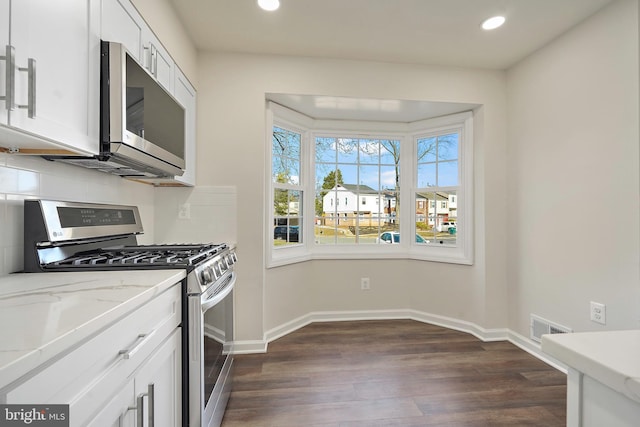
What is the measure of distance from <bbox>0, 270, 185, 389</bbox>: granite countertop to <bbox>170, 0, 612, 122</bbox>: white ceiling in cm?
189

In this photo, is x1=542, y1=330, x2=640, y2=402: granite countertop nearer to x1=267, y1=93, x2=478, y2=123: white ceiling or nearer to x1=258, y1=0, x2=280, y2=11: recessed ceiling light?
x1=258, y1=0, x2=280, y2=11: recessed ceiling light

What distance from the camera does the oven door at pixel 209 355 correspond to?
1335mm

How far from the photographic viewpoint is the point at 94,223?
1652 mm

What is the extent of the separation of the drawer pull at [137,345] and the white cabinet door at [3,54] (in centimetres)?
72

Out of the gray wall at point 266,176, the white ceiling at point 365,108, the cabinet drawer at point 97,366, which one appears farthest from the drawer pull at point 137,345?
the white ceiling at point 365,108

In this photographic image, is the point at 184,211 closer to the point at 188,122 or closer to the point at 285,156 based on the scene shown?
the point at 188,122

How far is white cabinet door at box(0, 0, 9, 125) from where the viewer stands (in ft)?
2.83

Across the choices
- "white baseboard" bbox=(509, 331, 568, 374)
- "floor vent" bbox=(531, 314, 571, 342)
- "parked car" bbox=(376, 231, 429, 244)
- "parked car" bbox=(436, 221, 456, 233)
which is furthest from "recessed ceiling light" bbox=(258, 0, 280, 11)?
"white baseboard" bbox=(509, 331, 568, 374)

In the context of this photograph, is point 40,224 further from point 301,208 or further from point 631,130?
point 631,130

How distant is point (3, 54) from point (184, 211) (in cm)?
177

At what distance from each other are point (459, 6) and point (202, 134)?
2.14m

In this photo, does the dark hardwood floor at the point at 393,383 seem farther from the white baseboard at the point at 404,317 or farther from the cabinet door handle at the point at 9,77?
the cabinet door handle at the point at 9,77

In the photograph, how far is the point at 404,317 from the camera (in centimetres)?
344

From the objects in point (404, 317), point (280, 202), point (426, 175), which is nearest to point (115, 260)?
point (280, 202)
